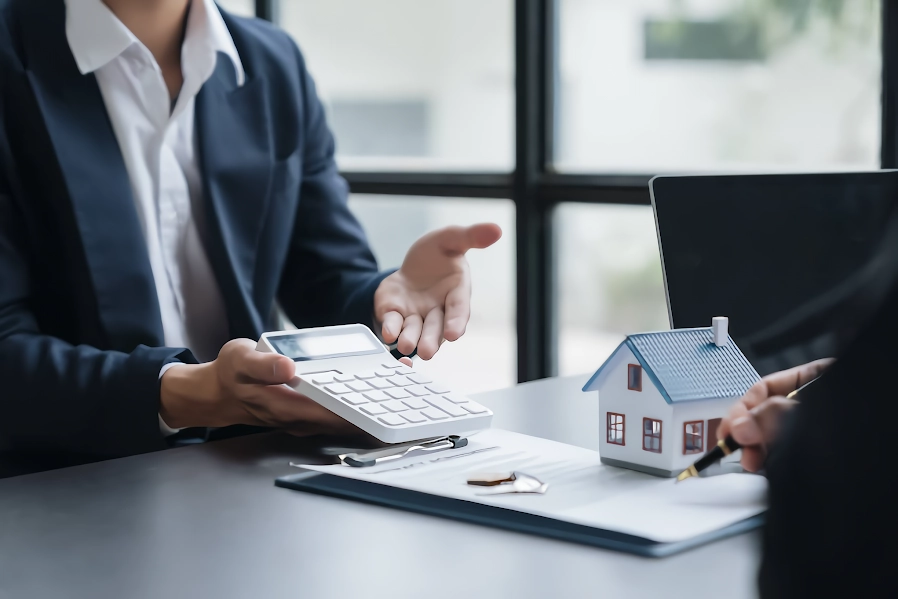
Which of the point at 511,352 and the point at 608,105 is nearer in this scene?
the point at 608,105

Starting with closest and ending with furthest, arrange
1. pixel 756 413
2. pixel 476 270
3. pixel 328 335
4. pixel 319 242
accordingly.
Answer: pixel 756 413 < pixel 328 335 < pixel 319 242 < pixel 476 270

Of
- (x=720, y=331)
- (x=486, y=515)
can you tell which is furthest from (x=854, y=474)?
(x=720, y=331)

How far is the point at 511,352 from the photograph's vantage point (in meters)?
2.47

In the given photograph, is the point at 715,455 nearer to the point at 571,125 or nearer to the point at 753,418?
the point at 753,418

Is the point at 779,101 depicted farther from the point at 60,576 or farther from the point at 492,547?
the point at 60,576

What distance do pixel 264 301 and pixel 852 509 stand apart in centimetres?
115

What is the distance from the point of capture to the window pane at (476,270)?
2.45m

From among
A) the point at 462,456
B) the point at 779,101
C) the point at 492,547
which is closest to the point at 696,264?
the point at 462,456

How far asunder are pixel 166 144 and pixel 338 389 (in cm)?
59

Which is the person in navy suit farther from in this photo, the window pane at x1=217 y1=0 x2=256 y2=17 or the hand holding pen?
the window pane at x1=217 y1=0 x2=256 y2=17

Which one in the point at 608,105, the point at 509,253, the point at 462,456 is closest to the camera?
the point at 462,456

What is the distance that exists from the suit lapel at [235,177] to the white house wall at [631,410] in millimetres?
638

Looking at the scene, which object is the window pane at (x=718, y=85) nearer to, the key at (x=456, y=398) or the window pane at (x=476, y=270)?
the window pane at (x=476, y=270)

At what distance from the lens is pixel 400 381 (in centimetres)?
92
